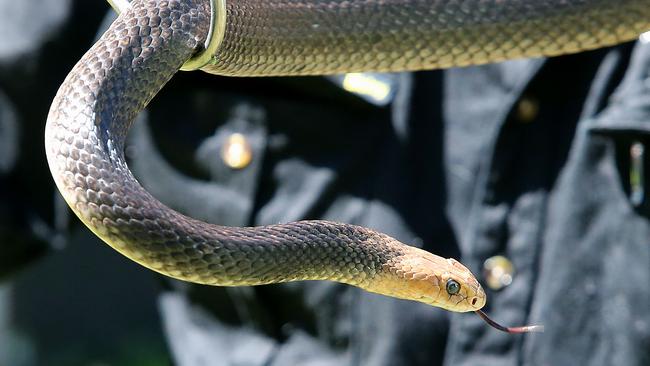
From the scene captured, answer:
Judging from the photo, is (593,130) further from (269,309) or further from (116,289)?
(116,289)

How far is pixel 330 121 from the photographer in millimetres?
2537

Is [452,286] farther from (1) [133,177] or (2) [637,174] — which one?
(2) [637,174]

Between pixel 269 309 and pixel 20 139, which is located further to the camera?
pixel 20 139

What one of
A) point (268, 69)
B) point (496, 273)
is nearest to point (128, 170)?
point (268, 69)

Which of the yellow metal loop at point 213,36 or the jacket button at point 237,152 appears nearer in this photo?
the yellow metal loop at point 213,36

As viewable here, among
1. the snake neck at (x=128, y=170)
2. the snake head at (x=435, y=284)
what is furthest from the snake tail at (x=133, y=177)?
the snake head at (x=435, y=284)

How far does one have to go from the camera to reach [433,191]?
243 centimetres

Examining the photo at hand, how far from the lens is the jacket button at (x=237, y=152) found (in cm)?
256

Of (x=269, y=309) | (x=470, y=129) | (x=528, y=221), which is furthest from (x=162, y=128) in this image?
(x=528, y=221)

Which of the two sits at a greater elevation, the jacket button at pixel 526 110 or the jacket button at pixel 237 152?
the jacket button at pixel 526 110

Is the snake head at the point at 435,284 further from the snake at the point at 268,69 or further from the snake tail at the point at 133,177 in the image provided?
the snake tail at the point at 133,177

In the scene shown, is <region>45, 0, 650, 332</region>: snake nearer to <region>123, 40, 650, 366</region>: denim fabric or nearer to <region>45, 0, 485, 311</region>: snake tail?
<region>45, 0, 485, 311</region>: snake tail

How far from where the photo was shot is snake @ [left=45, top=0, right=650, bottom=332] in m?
1.19

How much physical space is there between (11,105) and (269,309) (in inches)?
37.0
